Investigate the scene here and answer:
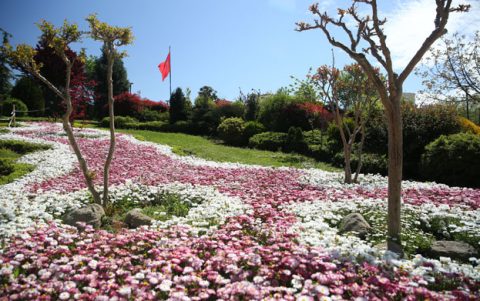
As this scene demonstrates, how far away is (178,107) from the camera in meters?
31.1

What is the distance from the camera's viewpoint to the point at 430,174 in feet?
38.6

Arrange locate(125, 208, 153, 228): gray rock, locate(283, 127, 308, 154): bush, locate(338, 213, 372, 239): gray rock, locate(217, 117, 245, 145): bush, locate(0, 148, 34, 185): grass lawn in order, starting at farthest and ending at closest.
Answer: locate(217, 117, 245, 145): bush < locate(283, 127, 308, 154): bush < locate(0, 148, 34, 185): grass lawn < locate(125, 208, 153, 228): gray rock < locate(338, 213, 372, 239): gray rock

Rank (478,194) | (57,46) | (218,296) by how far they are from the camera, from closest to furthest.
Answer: (218,296)
(57,46)
(478,194)

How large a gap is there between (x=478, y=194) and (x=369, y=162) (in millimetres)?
5276

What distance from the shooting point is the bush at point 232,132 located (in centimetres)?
2353

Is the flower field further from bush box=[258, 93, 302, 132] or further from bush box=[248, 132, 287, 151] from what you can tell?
bush box=[258, 93, 302, 132]

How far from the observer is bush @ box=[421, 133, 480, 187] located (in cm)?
1073

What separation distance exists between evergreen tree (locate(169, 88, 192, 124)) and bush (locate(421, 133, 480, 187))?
22755mm

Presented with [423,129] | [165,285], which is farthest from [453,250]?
[423,129]

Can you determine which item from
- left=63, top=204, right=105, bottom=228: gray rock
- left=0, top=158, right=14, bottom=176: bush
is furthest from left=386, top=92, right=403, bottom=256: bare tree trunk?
left=0, top=158, right=14, bottom=176: bush

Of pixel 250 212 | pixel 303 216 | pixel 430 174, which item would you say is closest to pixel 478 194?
pixel 430 174

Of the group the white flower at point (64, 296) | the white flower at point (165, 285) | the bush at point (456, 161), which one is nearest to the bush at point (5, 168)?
the white flower at point (64, 296)

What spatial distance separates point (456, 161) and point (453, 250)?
742 centimetres

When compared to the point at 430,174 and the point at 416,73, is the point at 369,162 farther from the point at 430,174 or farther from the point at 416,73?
the point at 416,73
